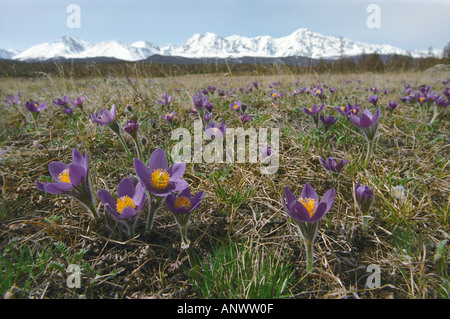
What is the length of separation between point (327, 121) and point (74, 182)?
7.52 ft

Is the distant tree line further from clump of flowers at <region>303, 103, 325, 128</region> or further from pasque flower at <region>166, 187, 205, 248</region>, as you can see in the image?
pasque flower at <region>166, 187, 205, 248</region>

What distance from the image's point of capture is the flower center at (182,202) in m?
1.42

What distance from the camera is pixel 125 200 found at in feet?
4.83

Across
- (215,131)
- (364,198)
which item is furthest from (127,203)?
(364,198)

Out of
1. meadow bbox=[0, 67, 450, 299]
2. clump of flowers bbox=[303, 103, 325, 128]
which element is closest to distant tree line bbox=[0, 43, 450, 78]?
meadow bbox=[0, 67, 450, 299]

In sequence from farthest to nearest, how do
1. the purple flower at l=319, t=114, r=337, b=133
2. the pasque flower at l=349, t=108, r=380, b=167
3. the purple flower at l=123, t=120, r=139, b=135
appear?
the purple flower at l=319, t=114, r=337, b=133 < the purple flower at l=123, t=120, r=139, b=135 < the pasque flower at l=349, t=108, r=380, b=167

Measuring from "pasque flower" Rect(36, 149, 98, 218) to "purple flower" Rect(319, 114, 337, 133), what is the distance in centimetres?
215

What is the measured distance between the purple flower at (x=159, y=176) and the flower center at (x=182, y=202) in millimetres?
57

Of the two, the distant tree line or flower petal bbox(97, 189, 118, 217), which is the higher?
the distant tree line

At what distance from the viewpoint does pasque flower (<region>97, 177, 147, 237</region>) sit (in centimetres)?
138

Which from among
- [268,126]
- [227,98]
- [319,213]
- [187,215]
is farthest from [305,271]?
[227,98]

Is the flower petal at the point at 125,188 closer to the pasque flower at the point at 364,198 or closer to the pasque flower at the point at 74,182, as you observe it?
the pasque flower at the point at 74,182

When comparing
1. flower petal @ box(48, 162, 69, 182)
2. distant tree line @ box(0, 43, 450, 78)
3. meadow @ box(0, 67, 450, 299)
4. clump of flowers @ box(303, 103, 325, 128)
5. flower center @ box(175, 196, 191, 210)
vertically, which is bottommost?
meadow @ box(0, 67, 450, 299)

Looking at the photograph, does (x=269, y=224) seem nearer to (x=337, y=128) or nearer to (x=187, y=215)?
(x=187, y=215)
